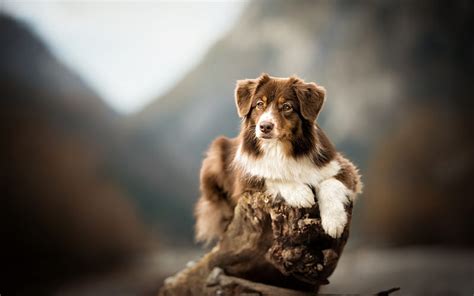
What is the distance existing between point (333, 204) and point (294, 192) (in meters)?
0.20

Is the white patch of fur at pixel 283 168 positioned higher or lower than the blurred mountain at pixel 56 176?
lower

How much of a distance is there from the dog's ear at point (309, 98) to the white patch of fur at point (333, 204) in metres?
0.35

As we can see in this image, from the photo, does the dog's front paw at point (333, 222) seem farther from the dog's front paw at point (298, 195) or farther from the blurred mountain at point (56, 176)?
the blurred mountain at point (56, 176)

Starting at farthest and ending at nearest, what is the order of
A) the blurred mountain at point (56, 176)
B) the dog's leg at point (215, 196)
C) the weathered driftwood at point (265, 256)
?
the blurred mountain at point (56, 176), the dog's leg at point (215, 196), the weathered driftwood at point (265, 256)

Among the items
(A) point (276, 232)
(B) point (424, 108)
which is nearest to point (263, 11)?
(B) point (424, 108)

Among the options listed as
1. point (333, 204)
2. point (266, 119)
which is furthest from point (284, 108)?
point (333, 204)

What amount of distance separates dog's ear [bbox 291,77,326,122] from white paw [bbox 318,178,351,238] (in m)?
0.35

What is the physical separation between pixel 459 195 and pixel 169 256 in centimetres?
306

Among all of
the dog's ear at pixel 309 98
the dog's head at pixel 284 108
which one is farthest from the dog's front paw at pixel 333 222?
the dog's ear at pixel 309 98

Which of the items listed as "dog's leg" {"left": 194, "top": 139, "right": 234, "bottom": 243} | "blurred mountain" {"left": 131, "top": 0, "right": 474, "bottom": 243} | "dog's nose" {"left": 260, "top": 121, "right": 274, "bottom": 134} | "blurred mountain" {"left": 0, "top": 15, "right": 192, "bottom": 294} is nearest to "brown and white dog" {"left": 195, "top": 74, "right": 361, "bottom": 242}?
"dog's nose" {"left": 260, "top": 121, "right": 274, "bottom": 134}

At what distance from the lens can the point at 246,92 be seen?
2.36 meters

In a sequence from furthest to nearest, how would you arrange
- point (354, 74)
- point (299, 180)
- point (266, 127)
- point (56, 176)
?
point (354, 74), point (56, 176), point (299, 180), point (266, 127)

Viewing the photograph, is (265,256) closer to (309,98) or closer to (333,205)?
(333,205)

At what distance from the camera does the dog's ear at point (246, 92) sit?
7.67 ft
